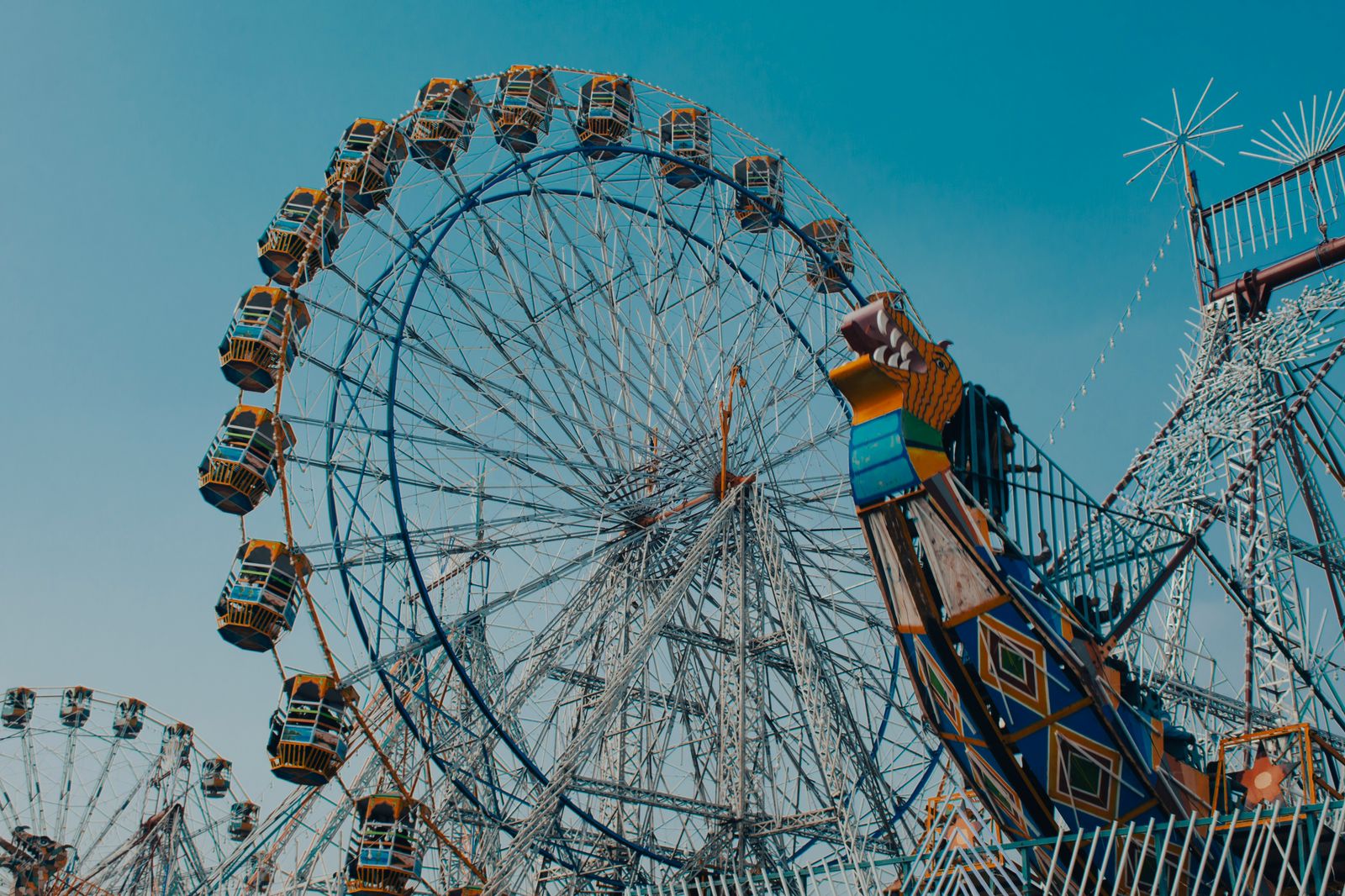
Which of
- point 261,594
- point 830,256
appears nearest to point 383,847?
point 261,594

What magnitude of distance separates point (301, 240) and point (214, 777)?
946 inches

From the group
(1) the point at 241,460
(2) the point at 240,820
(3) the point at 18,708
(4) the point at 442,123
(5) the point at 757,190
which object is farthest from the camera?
(2) the point at 240,820

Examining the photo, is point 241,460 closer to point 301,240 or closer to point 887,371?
point 301,240

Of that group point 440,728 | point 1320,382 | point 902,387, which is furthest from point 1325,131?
point 440,728

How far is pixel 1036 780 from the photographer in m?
14.7

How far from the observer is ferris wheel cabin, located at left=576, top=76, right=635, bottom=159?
84.4 feet

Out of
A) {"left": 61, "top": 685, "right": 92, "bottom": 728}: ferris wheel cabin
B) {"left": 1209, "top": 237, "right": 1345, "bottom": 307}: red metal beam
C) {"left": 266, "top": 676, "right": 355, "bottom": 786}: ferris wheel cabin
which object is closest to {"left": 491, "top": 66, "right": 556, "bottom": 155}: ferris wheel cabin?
{"left": 266, "top": 676, "right": 355, "bottom": 786}: ferris wheel cabin

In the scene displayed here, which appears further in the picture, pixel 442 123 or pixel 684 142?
pixel 684 142

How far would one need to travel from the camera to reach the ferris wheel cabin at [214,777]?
4153cm

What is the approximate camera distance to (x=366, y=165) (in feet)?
78.1

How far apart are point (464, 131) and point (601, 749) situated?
11.6m

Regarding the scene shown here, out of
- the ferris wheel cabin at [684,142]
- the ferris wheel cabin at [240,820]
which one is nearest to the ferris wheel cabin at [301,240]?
the ferris wheel cabin at [684,142]

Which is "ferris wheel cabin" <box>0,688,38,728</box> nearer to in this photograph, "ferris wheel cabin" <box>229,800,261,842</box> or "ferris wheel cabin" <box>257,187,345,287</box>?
"ferris wheel cabin" <box>229,800,261,842</box>

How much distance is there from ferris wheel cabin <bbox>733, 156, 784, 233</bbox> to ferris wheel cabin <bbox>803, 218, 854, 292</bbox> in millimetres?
877
